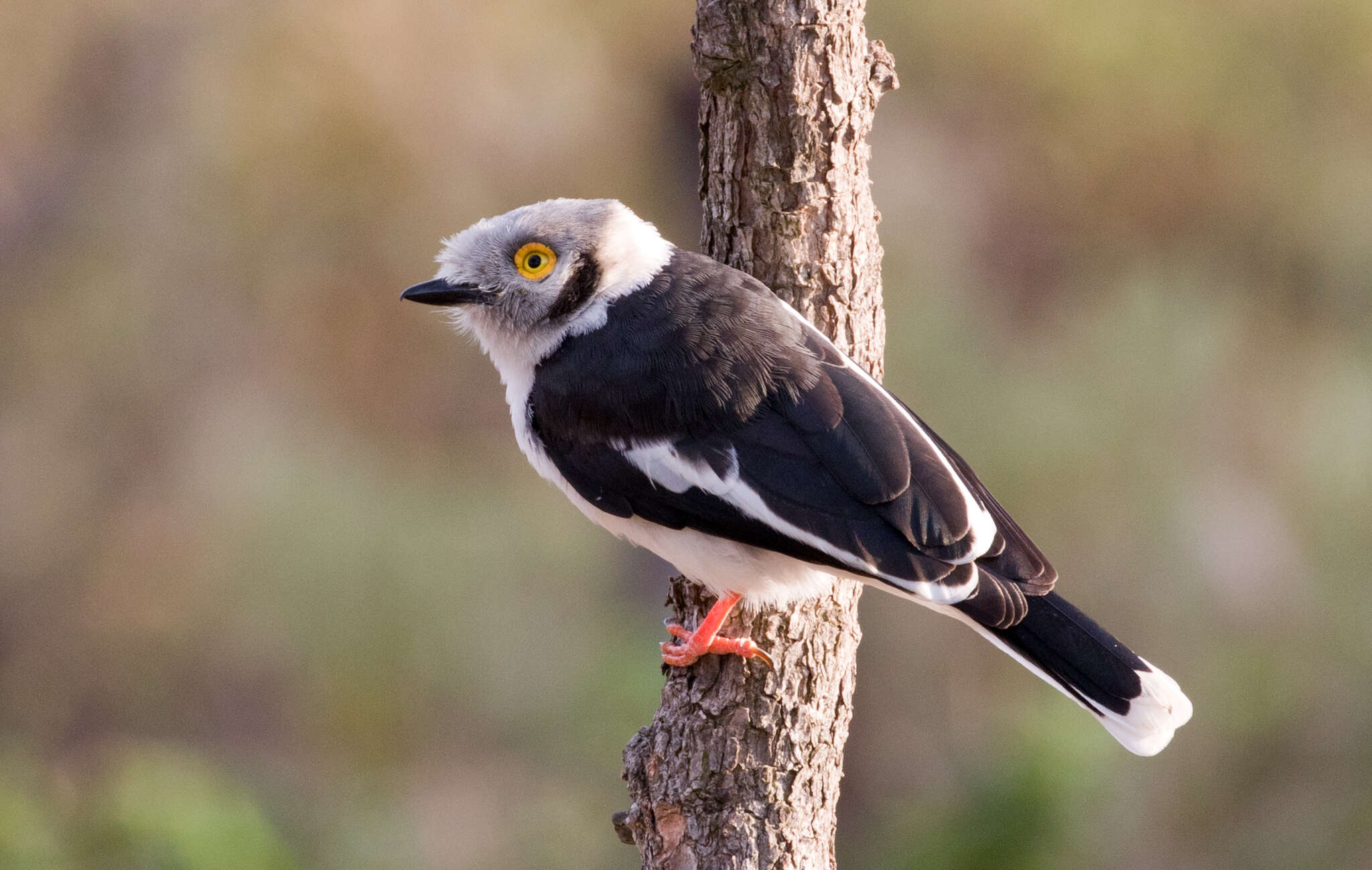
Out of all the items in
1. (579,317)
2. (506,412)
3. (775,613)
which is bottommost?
(775,613)

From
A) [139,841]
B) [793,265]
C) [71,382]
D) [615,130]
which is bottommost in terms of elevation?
[139,841]

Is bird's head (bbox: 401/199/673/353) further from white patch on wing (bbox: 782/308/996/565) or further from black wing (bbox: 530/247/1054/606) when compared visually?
white patch on wing (bbox: 782/308/996/565)

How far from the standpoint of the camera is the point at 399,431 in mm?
6711

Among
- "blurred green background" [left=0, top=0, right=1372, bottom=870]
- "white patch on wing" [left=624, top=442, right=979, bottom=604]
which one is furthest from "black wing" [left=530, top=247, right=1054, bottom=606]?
"blurred green background" [left=0, top=0, right=1372, bottom=870]

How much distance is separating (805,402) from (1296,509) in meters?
4.91

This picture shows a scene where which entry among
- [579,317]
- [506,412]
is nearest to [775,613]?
[579,317]

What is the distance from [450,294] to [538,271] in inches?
8.6

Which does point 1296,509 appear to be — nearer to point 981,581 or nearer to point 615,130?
point 615,130

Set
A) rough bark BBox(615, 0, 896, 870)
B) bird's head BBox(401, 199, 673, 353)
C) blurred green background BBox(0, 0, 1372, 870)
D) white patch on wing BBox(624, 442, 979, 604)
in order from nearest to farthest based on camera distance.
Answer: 1. white patch on wing BBox(624, 442, 979, 604)
2. rough bark BBox(615, 0, 896, 870)
3. bird's head BBox(401, 199, 673, 353)
4. blurred green background BBox(0, 0, 1372, 870)

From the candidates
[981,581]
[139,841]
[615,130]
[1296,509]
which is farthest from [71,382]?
[1296,509]

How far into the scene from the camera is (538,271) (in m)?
2.89

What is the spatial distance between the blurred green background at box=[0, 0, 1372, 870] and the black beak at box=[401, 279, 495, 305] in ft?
11.0

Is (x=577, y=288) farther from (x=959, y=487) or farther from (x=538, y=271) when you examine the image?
(x=959, y=487)

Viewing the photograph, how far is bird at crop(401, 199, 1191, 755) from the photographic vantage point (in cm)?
248
